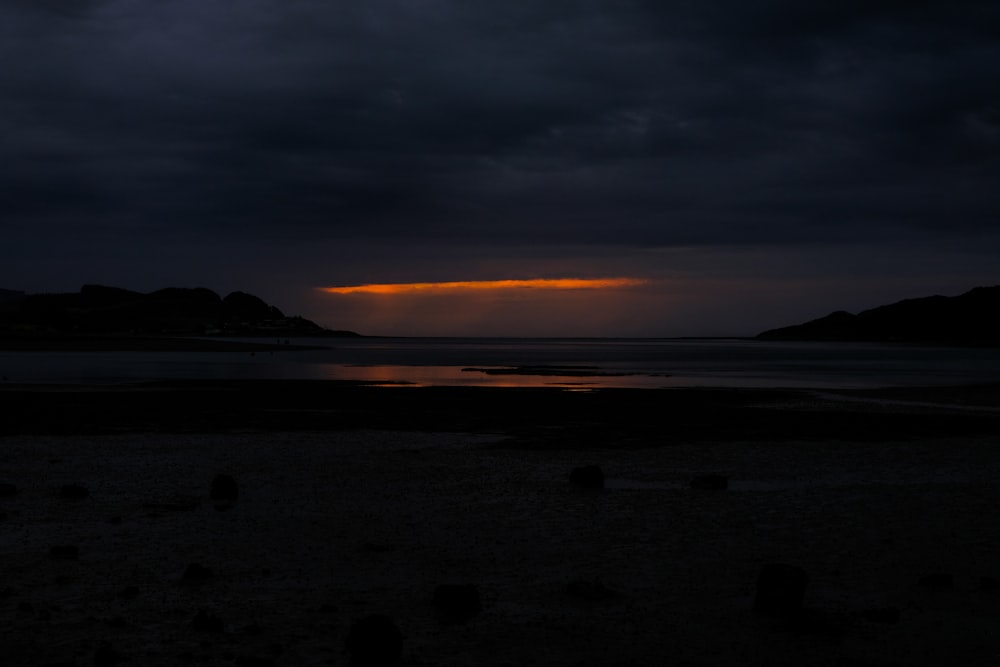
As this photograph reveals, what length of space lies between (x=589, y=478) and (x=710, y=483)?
109 inches

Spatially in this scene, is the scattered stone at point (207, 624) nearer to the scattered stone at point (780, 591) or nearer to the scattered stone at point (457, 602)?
the scattered stone at point (457, 602)

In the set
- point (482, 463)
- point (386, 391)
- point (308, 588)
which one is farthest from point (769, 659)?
point (386, 391)

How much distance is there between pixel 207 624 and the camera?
11.2 m

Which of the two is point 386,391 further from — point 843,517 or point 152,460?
point 843,517

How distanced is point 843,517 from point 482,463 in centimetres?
1051

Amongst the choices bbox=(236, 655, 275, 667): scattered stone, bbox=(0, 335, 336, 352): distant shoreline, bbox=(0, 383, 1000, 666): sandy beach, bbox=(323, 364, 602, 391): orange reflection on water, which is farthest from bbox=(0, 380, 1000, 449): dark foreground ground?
bbox=(0, 335, 336, 352): distant shoreline

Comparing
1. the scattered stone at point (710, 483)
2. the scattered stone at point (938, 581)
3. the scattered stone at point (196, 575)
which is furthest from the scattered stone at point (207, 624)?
the scattered stone at point (710, 483)

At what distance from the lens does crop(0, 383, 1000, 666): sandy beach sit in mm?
11031

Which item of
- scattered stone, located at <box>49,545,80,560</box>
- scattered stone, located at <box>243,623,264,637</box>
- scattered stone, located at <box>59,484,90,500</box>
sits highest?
scattered stone, located at <box>59,484,90,500</box>

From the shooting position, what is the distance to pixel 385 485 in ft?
72.2

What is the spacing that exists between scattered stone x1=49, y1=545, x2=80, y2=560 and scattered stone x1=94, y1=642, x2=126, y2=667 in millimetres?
4906

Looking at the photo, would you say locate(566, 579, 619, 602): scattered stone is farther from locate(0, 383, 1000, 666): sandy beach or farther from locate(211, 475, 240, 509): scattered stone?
locate(211, 475, 240, 509): scattered stone

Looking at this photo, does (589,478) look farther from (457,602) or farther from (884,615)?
(884,615)

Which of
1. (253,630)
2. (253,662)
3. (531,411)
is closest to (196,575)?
(253,630)
